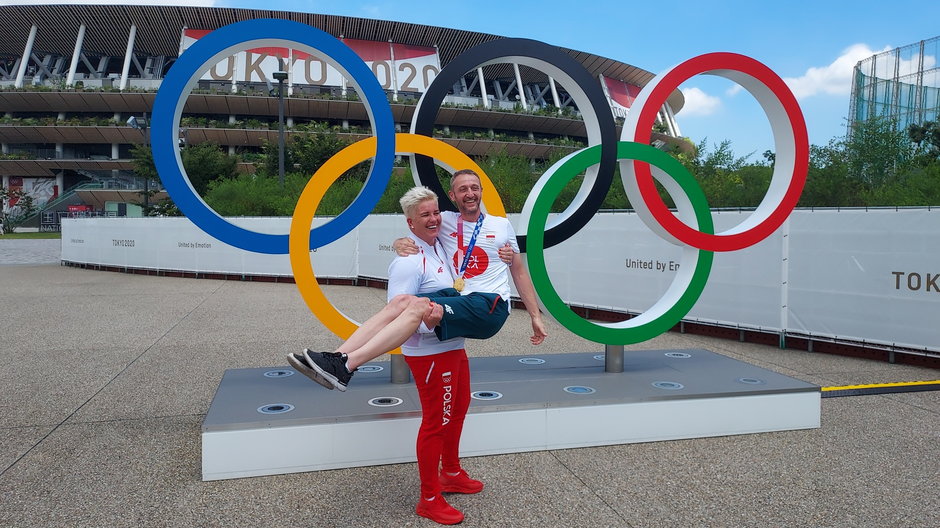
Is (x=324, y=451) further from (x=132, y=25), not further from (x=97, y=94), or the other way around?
(x=132, y=25)

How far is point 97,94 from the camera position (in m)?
49.4

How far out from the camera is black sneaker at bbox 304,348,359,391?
3.29m

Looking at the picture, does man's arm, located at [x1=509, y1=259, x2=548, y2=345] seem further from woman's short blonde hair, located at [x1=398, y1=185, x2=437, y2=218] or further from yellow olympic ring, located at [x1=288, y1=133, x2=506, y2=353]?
yellow olympic ring, located at [x1=288, y1=133, x2=506, y2=353]

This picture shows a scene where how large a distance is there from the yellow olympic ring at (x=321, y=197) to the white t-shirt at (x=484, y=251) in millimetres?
1272

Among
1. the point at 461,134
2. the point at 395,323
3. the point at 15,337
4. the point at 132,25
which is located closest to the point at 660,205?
the point at 395,323

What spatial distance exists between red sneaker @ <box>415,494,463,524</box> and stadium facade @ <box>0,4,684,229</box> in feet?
151

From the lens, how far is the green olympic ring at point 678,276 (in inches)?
208

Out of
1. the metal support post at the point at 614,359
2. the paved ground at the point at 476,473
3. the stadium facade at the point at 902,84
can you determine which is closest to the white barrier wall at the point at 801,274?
the paved ground at the point at 476,473

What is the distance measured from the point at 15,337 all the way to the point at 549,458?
8.27 meters

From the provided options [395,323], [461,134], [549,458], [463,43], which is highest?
[463,43]

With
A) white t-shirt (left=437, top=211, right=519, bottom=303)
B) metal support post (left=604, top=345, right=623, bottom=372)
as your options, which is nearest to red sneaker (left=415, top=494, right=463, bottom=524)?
white t-shirt (left=437, top=211, right=519, bottom=303)

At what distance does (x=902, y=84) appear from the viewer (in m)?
40.4

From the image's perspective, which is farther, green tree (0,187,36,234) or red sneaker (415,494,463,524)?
green tree (0,187,36,234)

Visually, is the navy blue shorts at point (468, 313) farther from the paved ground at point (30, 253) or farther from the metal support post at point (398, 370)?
the paved ground at point (30, 253)
